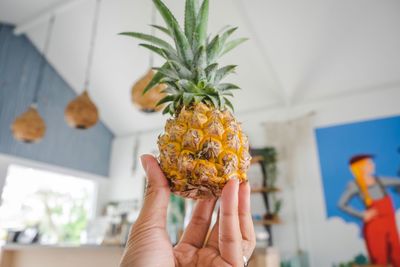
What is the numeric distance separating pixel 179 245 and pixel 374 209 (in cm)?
444

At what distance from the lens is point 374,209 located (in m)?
4.29

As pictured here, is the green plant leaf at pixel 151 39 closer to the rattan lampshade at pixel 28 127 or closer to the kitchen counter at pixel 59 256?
the kitchen counter at pixel 59 256

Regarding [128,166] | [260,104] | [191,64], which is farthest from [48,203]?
[191,64]

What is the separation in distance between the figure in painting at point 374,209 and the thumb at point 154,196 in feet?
14.8

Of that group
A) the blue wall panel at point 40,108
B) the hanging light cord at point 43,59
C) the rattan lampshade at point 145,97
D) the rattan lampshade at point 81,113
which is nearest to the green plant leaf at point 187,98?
the rattan lampshade at point 145,97

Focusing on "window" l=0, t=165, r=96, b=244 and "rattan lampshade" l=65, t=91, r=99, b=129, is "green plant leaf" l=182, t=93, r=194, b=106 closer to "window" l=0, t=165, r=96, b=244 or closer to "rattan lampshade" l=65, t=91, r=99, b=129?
"rattan lampshade" l=65, t=91, r=99, b=129

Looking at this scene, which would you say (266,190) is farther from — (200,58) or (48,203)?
(48,203)

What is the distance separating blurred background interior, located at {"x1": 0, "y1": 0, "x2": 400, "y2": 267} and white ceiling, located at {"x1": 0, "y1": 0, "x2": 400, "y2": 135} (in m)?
0.02

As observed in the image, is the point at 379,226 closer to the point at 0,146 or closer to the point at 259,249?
the point at 259,249

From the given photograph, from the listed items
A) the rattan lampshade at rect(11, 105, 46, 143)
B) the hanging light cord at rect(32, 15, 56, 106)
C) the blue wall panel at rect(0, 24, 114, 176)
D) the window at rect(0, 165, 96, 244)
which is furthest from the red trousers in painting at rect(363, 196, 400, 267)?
the hanging light cord at rect(32, 15, 56, 106)

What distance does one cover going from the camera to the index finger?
713 mm

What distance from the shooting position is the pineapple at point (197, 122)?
2.66 ft

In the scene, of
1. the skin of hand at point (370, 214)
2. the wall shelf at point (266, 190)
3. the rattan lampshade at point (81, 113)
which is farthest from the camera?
the wall shelf at point (266, 190)

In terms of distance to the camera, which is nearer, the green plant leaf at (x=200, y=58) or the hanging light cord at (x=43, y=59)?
the green plant leaf at (x=200, y=58)
